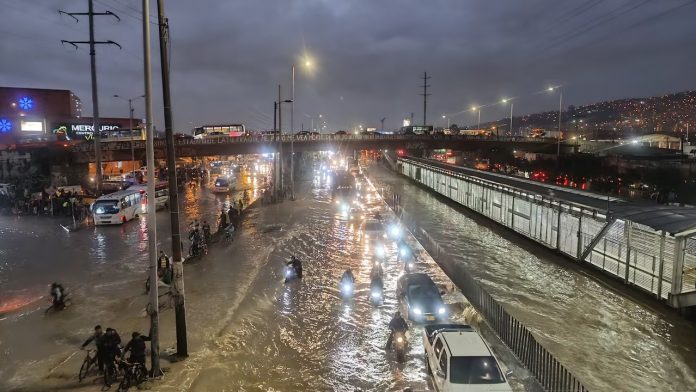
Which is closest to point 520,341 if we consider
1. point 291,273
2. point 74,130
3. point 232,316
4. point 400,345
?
point 400,345

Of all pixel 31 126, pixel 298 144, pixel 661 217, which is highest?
pixel 31 126

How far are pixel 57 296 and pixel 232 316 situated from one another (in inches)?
234

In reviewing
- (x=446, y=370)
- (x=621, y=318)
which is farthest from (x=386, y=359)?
(x=621, y=318)

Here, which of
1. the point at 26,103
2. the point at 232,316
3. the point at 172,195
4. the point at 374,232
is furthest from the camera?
the point at 26,103

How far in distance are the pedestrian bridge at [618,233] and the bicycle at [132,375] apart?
16909 millimetres

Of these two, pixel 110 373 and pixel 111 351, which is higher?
pixel 111 351

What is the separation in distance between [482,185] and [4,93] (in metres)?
85.5

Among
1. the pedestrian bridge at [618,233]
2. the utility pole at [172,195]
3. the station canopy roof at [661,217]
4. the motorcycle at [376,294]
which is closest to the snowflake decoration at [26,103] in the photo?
the pedestrian bridge at [618,233]

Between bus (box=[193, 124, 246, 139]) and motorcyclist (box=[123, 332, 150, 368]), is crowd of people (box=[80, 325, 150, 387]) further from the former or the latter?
bus (box=[193, 124, 246, 139])

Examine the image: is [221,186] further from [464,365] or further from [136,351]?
[464,365]

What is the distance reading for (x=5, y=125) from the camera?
71188 mm

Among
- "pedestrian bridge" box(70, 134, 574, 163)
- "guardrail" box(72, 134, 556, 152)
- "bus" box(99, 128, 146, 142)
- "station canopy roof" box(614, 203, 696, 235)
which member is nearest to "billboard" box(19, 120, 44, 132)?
"bus" box(99, 128, 146, 142)

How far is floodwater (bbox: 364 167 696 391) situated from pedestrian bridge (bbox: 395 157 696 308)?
0.85 m

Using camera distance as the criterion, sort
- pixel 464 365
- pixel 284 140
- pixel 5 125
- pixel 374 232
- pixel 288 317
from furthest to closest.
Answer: pixel 5 125, pixel 284 140, pixel 374 232, pixel 288 317, pixel 464 365
